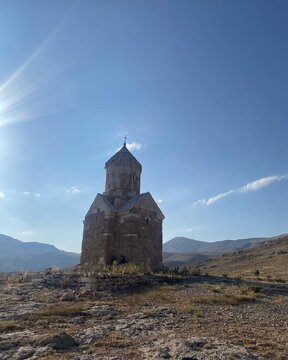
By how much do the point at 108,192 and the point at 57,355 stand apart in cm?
1950

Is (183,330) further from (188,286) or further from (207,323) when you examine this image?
(188,286)

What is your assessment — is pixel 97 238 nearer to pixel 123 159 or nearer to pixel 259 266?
pixel 123 159

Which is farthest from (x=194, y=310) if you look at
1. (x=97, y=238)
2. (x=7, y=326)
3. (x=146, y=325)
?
(x=97, y=238)

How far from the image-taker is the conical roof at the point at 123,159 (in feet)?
85.9

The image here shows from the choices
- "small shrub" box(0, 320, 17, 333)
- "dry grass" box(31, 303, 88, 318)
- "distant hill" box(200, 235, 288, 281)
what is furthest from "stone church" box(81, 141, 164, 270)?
"small shrub" box(0, 320, 17, 333)

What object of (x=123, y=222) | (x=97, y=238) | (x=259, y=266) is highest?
(x=123, y=222)

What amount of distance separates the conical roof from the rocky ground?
1249 cm

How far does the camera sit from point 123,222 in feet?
78.8

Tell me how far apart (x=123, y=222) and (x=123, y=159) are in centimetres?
490

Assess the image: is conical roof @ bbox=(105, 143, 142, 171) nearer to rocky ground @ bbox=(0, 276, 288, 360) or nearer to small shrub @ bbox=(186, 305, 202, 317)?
rocky ground @ bbox=(0, 276, 288, 360)

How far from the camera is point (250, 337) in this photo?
7797mm

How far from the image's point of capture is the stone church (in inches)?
931

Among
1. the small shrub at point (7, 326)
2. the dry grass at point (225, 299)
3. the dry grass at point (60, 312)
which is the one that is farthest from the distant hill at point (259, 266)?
the small shrub at point (7, 326)

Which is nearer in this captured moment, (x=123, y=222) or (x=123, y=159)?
(x=123, y=222)
